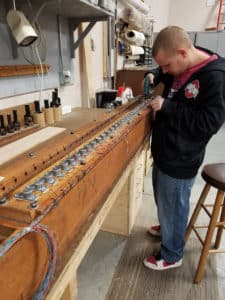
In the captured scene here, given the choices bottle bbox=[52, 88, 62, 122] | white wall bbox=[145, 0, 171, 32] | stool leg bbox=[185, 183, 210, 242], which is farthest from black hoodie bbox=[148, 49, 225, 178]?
white wall bbox=[145, 0, 171, 32]

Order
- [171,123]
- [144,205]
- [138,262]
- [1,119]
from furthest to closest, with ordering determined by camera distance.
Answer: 1. [144,205]
2. [138,262]
3. [171,123]
4. [1,119]

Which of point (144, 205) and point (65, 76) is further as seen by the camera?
point (144, 205)

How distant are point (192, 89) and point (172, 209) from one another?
0.63 metres

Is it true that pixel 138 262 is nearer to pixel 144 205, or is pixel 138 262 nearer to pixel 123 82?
pixel 144 205

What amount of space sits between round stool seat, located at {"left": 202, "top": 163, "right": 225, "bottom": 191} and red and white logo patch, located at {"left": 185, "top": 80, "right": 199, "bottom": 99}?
0.51 metres

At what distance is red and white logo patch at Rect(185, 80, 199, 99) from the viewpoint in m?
1.02

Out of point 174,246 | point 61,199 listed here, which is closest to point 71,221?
point 61,199

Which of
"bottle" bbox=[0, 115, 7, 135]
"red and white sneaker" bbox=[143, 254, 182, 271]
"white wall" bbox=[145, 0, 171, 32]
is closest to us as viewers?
"bottle" bbox=[0, 115, 7, 135]

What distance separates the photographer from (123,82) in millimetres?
2605

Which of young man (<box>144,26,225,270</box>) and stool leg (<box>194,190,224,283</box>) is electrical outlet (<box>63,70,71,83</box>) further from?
stool leg (<box>194,190,224,283</box>)

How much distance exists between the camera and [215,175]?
131 centimetres

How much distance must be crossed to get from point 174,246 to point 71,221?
0.99 meters

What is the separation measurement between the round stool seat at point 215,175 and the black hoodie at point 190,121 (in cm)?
17

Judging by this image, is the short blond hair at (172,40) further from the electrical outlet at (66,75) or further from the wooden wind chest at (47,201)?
the electrical outlet at (66,75)
